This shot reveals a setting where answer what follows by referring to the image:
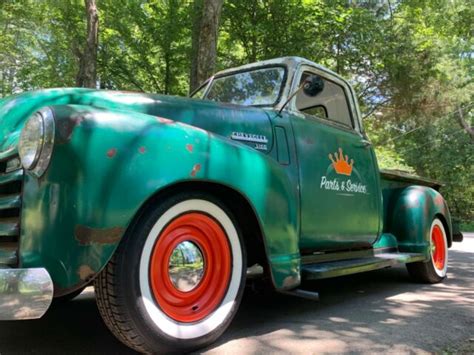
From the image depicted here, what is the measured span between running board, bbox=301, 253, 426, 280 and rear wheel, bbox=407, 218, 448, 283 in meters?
0.30

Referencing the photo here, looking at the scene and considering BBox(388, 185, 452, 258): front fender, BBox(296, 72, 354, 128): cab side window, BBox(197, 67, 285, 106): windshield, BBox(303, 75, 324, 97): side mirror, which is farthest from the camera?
BBox(388, 185, 452, 258): front fender

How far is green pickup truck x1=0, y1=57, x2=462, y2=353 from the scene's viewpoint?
2.27 m

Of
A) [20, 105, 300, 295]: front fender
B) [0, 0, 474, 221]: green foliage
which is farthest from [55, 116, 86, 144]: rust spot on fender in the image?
[0, 0, 474, 221]: green foliage

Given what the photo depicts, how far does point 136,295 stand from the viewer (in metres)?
2.39

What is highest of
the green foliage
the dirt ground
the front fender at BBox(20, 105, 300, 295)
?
the green foliage

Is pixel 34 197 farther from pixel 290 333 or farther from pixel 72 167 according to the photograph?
pixel 290 333

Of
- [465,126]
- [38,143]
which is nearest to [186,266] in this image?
[38,143]

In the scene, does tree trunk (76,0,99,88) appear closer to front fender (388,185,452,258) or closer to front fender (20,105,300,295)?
front fender (388,185,452,258)

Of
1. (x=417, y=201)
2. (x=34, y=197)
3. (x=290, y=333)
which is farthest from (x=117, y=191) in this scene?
(x=417, y=201)

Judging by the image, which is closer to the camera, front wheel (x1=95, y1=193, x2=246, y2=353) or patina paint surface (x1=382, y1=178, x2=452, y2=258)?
front wheel (x1=95, y1=193, x2=246, y2=353)

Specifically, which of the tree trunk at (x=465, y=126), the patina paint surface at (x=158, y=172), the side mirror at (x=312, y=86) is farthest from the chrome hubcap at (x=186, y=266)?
the tree trunk at (x=465, y=126)

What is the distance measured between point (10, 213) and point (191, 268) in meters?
0.99

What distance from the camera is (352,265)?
3938 mm

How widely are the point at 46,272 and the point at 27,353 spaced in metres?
→ 0.78
